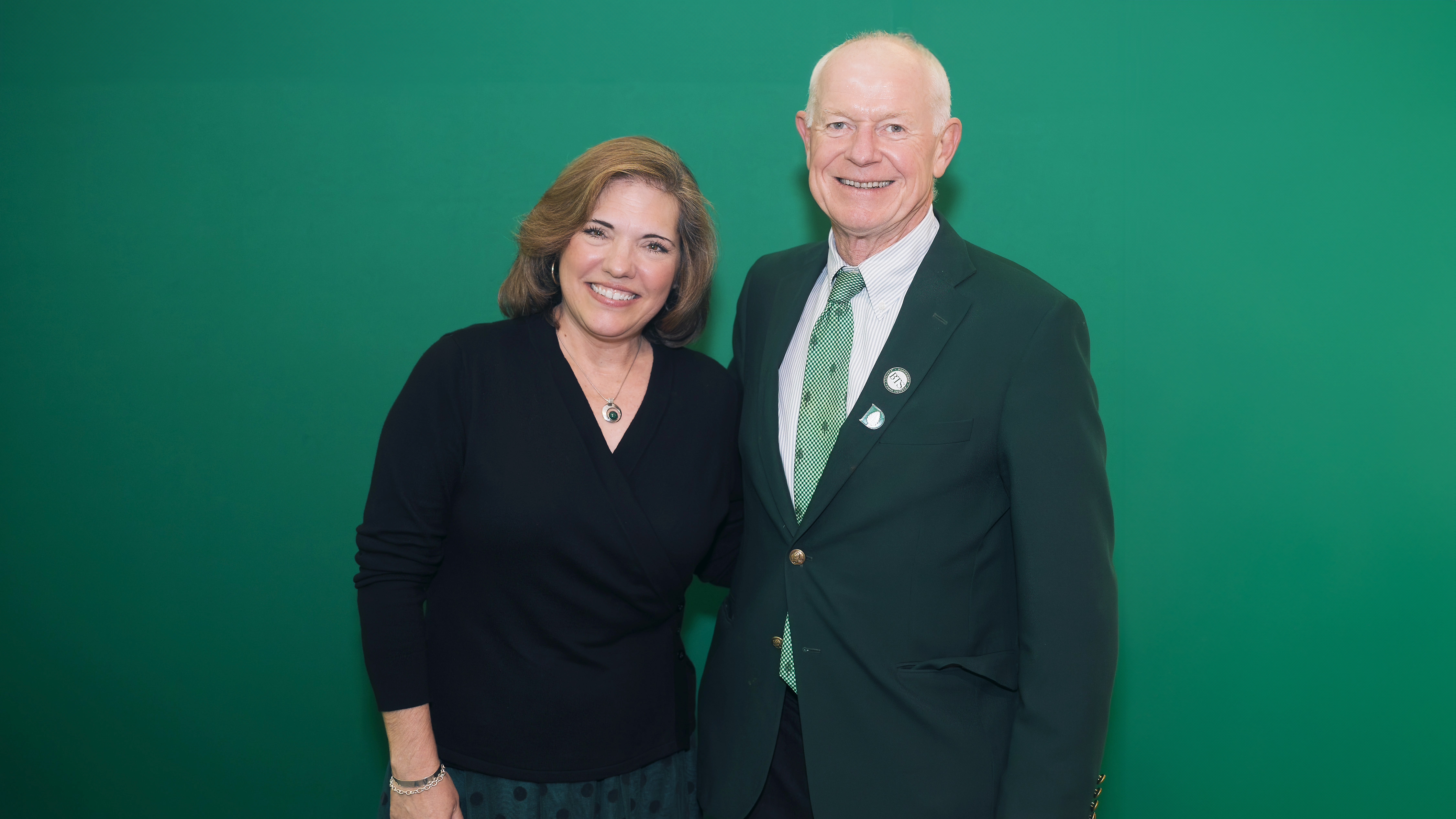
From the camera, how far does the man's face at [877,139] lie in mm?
1644

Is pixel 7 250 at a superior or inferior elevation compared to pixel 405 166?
inferior

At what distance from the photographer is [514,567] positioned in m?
1.65

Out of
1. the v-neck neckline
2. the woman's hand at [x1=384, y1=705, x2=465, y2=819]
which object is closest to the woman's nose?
the v-neck neckline

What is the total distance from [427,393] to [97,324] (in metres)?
1.55

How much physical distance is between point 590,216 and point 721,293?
0.83 meters

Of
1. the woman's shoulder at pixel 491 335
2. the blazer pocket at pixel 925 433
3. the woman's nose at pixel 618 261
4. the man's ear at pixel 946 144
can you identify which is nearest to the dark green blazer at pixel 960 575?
the blazer pocket at pixel 925 433

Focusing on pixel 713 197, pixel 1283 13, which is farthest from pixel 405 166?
pixel 1283 13

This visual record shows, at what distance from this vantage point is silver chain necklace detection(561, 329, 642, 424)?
1.78m

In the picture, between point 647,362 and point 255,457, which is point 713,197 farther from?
A: point 255,457

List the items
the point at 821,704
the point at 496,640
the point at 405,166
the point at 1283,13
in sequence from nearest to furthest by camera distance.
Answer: the point at 821,704
the point at 496,640
the point at 1283,13
the point at 405,166

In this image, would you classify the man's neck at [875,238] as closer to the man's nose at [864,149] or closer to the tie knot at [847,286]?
the tie knot at [847,286]

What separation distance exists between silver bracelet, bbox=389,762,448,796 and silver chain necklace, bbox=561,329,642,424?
73cm

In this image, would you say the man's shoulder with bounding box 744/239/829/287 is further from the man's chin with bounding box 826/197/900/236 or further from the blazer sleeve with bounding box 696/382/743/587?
the blazer sleeve with bounding box 696/382/743/587

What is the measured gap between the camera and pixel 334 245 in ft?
8.15
